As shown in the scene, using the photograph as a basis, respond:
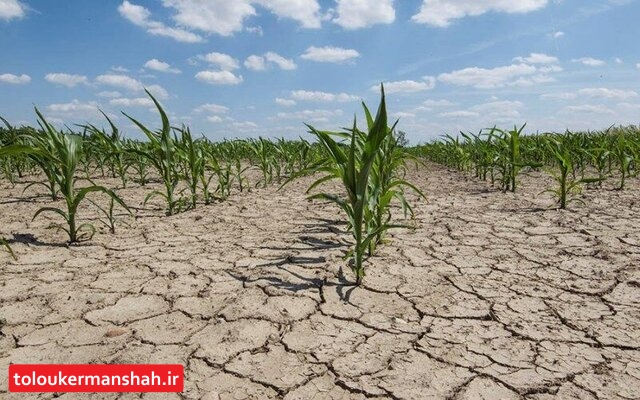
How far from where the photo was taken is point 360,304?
158cm

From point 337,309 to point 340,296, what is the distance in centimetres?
11

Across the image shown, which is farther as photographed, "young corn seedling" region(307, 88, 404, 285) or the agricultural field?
"young corn seedling" region(307, 88, 404, 285)

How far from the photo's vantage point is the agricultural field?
45.9 inches

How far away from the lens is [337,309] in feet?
5.06

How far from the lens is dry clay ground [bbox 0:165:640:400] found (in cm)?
115

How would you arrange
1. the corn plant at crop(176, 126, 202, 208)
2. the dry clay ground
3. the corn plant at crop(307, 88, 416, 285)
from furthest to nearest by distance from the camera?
the corn plant at crop(176, 126, 202, 208), the corn plant at crop(307, 88, 416, 285), the dry clay ground

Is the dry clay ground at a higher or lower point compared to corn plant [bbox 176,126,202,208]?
lower

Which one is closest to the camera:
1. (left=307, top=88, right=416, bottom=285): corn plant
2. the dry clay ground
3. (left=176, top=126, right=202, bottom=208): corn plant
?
the dry clay ground

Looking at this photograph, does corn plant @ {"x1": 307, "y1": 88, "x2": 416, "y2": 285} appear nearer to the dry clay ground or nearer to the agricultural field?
the agricultural field

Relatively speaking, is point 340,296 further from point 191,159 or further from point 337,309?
point 191,159

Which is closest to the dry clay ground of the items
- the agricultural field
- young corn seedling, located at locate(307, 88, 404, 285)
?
the agricultural field

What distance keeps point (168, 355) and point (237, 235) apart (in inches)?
52.2

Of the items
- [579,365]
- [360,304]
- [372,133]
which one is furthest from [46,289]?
[579,365]

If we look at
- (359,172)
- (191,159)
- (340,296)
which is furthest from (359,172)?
(191,159)
